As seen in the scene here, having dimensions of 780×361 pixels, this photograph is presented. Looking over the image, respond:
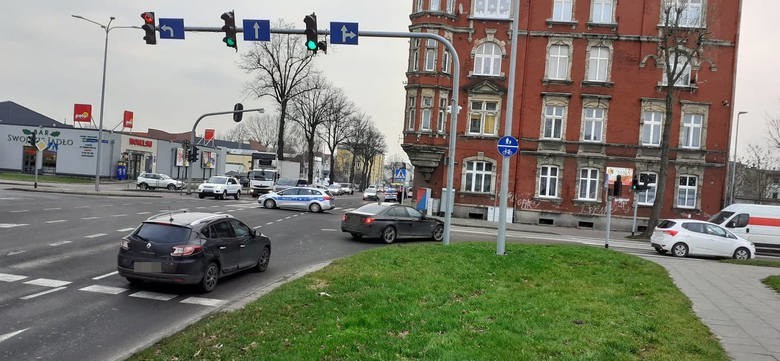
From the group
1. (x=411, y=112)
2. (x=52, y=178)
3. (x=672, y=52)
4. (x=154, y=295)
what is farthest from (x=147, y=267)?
(x=52, y=178)

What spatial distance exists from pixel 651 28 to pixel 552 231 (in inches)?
568

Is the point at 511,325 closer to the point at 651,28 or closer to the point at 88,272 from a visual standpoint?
the point at 88,272

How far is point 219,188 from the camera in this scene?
40.2m

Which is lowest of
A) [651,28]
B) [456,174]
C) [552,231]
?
[552,231]

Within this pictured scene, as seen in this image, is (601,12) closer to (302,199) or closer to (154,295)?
(302,199)

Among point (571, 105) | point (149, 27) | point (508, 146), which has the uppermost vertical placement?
point (571, 105)

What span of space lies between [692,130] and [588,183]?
7075mm

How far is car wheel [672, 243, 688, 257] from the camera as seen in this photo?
65.1 ft

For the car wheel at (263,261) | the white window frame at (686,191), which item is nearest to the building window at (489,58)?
the white window frame at (686,191)

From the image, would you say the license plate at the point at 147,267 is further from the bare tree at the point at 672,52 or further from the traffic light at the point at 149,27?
the bare tree at the point at 672,52

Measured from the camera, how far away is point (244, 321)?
7074 millimetres

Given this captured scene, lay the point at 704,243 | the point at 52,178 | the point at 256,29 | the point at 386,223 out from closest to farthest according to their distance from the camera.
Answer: the point at 256,29 < the point at 386,223 < the point at 704,243 < the point at 52,178

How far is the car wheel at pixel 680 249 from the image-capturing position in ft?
65.1

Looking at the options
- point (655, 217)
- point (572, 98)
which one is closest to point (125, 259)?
point (655, 217)
